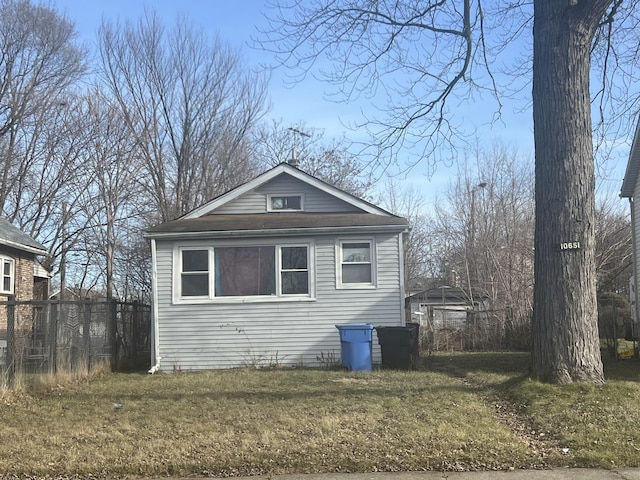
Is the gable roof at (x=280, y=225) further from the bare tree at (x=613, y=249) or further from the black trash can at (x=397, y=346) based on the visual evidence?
the bare tree at (x=613, y=249)

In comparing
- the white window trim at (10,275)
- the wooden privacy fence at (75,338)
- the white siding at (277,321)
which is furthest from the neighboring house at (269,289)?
the white window trim at (10,275)

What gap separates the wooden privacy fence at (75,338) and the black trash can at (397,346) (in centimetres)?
621

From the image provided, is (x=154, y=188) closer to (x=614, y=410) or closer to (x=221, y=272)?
(x=221, y=272)

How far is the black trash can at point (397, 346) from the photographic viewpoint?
1332cm

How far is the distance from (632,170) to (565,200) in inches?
313

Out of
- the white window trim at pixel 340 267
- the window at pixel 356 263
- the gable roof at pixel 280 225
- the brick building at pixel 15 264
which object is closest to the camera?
the gable roof at pixel 280 225

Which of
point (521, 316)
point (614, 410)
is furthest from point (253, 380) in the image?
point (521, 316)

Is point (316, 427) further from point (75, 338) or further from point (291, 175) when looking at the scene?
point (291, 175)

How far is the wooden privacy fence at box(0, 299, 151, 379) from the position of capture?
1130 centimetres

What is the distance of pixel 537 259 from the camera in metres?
9.69

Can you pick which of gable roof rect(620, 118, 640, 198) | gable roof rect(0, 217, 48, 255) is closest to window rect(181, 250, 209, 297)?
gable roof rect(0, 217, 48, 255)

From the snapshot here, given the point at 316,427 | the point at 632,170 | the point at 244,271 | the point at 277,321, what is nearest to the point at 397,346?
the point at 277,321

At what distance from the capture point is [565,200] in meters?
9.31

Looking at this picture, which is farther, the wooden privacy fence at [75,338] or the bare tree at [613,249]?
the bare tree at [613,249]
